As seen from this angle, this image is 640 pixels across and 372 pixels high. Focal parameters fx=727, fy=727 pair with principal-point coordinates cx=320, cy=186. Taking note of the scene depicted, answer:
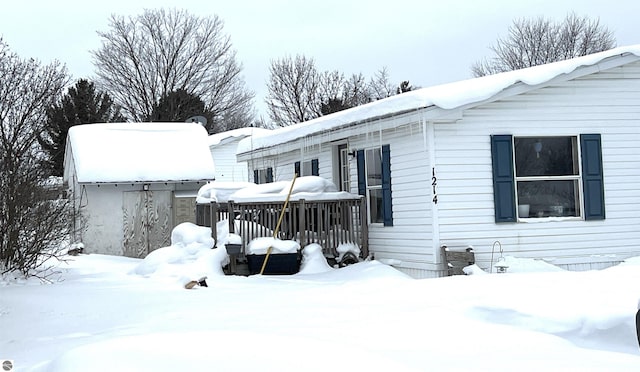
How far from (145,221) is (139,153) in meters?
1.82

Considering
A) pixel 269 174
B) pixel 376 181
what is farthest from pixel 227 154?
pixel 376 181

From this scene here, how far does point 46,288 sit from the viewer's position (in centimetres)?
1038

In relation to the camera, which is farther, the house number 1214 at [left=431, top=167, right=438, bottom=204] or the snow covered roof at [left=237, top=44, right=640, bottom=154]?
the house number 1214 at [left=431, top=167, right=438, bottom=204]

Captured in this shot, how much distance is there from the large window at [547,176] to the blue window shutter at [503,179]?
198 mm

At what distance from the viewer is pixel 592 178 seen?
11.2m

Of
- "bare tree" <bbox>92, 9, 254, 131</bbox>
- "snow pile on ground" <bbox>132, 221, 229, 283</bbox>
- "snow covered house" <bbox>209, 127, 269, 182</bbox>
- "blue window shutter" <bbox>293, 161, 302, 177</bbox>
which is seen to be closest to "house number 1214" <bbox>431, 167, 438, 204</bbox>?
"snow pile on ground" <bbox>132, 221, 229, 283</bbox>

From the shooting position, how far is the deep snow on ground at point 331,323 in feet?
14.8

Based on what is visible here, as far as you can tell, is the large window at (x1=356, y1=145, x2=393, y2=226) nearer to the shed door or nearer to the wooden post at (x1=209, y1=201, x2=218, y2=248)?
the wooden post at (x1=209, y1=201, x2=218, y2=248)

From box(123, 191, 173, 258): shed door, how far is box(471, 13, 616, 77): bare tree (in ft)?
90.0

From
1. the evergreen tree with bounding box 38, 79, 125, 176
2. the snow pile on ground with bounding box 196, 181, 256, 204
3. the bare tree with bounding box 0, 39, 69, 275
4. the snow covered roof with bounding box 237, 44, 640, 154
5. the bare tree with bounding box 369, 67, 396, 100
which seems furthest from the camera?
the bare tree with bounding box 369, 67, 396, 100

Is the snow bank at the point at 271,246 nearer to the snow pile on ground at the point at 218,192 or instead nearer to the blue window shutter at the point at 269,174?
the snow pile on ground at the point at 218,192

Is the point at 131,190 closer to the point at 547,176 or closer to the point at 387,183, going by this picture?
the point at 387,183

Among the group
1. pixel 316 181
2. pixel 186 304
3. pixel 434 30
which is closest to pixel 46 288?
pixel 186 304

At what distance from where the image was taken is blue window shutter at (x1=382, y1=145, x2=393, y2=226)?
1205 cm
